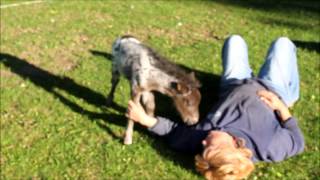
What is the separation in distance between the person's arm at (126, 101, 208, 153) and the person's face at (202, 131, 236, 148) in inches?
25.5

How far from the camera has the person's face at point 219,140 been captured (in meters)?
6.23

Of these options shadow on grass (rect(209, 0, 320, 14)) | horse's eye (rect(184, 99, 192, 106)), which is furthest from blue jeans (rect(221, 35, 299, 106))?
shadow on grass (rect(209, 0, 320, 14))

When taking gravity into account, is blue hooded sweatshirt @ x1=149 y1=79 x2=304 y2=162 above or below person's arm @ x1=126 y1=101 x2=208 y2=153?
above

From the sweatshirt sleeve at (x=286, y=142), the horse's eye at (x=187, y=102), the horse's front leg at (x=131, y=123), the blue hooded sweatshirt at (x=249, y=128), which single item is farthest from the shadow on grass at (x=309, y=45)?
the horse's front leg at (x=131, y=123)

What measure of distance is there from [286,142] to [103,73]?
14.5 ft

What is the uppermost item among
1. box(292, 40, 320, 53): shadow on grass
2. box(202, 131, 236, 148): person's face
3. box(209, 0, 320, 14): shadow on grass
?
box(202, 131, 236, 148): person's face

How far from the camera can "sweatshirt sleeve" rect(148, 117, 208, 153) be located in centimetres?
728

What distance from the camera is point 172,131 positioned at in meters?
7.75

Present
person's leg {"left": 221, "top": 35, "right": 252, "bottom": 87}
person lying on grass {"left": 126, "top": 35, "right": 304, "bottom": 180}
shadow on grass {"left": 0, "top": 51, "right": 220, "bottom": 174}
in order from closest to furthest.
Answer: person lying on grass {"left": 126, "top": 35, "right": 304, "bottom": 180}
shadow on grass {"left": 0, "top": 51, "right": 220, "bottom": 174}
person's leg {"left": 221, "top": 35, "right": 252, "bottom": 87}

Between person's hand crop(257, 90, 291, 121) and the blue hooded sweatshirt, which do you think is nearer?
the blue hooded sweatshirt

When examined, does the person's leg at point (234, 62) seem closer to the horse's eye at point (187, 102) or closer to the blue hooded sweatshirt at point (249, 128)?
the blue hooded sweatshirt at point (249, 128)

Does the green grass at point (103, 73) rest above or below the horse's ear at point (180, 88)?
below

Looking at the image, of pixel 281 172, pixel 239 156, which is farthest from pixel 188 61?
pixel 239 156

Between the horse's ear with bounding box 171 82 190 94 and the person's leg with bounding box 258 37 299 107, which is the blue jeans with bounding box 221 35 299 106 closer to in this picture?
the person's leg with bounding box 258 37 299 107
